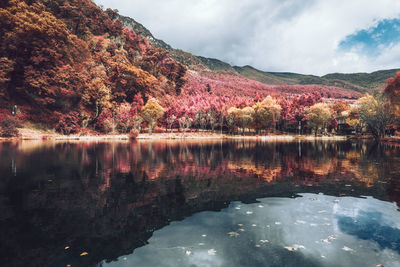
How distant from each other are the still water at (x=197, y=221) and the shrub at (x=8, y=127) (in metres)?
42.6

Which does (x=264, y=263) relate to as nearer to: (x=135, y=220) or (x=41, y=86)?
(x=135, y=220)

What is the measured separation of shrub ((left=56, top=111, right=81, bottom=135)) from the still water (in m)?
48.7

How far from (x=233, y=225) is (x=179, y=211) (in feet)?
8.49

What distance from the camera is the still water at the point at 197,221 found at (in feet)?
19.8

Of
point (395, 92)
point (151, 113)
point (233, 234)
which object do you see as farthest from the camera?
point (151, 113)

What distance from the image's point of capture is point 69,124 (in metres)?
58.9

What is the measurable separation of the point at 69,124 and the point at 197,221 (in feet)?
204

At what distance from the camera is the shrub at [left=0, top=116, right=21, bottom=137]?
46.3 metres

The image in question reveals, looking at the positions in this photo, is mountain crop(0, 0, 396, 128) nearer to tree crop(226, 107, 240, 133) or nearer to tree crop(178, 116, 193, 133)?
tree crop(178, 116, 193, 133)

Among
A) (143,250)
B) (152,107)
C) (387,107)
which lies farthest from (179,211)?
(387,107)

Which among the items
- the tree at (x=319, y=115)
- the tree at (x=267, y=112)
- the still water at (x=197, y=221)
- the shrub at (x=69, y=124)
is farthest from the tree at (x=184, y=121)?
the still water at (x=197, y=221)

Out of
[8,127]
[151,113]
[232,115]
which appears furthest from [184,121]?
[8,127]

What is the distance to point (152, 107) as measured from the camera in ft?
223

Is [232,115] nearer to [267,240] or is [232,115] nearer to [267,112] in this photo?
[267,112]
